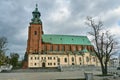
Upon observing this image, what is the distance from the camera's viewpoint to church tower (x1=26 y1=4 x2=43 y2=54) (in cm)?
10819

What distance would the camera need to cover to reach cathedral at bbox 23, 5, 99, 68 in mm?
108000

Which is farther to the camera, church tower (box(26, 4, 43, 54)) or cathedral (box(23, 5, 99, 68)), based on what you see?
church tower (box(26, 4, 43, 54))

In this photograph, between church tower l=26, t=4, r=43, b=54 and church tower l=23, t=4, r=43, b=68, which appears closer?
church tower l=23, t=4, r=43, b=68

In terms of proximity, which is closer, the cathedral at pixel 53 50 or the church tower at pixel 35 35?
the cathedral at pixel 53 50

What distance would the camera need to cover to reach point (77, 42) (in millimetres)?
124375

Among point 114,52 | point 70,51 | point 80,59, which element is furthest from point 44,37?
point 114,52

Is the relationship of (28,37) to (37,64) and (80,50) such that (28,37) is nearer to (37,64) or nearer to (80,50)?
(37,64)

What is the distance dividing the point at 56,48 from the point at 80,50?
15.5 m

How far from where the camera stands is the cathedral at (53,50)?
354 feet

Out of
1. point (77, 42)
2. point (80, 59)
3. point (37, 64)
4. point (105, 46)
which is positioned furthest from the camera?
point (77, 42)

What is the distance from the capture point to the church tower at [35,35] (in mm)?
108188

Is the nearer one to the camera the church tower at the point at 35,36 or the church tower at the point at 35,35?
the church tower at the point at 35,36

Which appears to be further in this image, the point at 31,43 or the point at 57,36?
the point at 57,36

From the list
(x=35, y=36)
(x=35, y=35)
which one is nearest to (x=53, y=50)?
(x=35, y=36)
